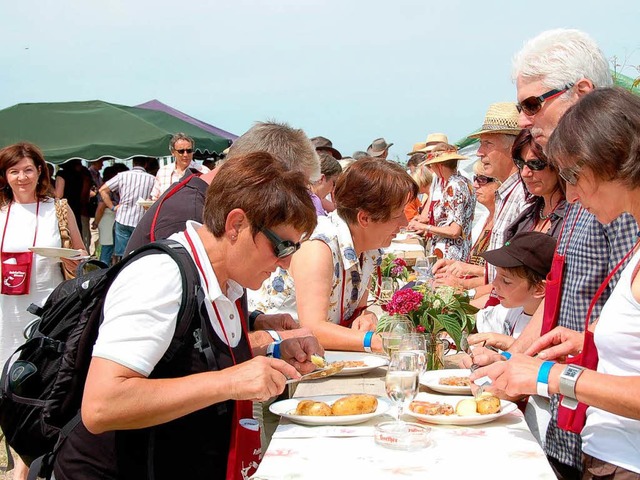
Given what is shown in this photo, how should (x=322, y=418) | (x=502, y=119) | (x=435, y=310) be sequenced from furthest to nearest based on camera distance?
1. (x=502, y=119)
2. (x=435, y=310)
3. (x=322, y=418)

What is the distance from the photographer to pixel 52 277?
189 inches

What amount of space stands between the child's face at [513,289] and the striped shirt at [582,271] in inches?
29.1

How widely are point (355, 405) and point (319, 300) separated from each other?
37.3 inches

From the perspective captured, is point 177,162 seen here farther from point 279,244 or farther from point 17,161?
point 279,244

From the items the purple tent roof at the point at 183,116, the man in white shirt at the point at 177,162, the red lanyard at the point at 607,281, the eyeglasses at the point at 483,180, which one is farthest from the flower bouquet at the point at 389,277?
the purple tent roof at the point at 183,116

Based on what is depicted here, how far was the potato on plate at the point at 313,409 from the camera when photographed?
211cm

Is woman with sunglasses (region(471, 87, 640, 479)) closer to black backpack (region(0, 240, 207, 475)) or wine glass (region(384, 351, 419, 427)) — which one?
wine glass (region(384, 351, 419, 427))

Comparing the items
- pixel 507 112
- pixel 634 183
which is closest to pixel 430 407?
pixel 634 183

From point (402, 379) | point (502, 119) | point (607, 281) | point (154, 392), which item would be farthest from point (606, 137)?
point (502, 119)

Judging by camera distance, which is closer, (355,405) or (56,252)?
(355,405)

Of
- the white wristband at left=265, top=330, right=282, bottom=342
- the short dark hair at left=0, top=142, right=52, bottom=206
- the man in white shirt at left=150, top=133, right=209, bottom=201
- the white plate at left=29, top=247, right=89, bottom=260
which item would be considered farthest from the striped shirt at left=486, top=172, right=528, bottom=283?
the man in white shirt at left=150, top=133, right=209, bottom=201

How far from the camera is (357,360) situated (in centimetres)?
281

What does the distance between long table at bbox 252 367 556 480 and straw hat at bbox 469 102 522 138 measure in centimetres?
306

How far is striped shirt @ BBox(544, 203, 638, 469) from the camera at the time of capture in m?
2.12
